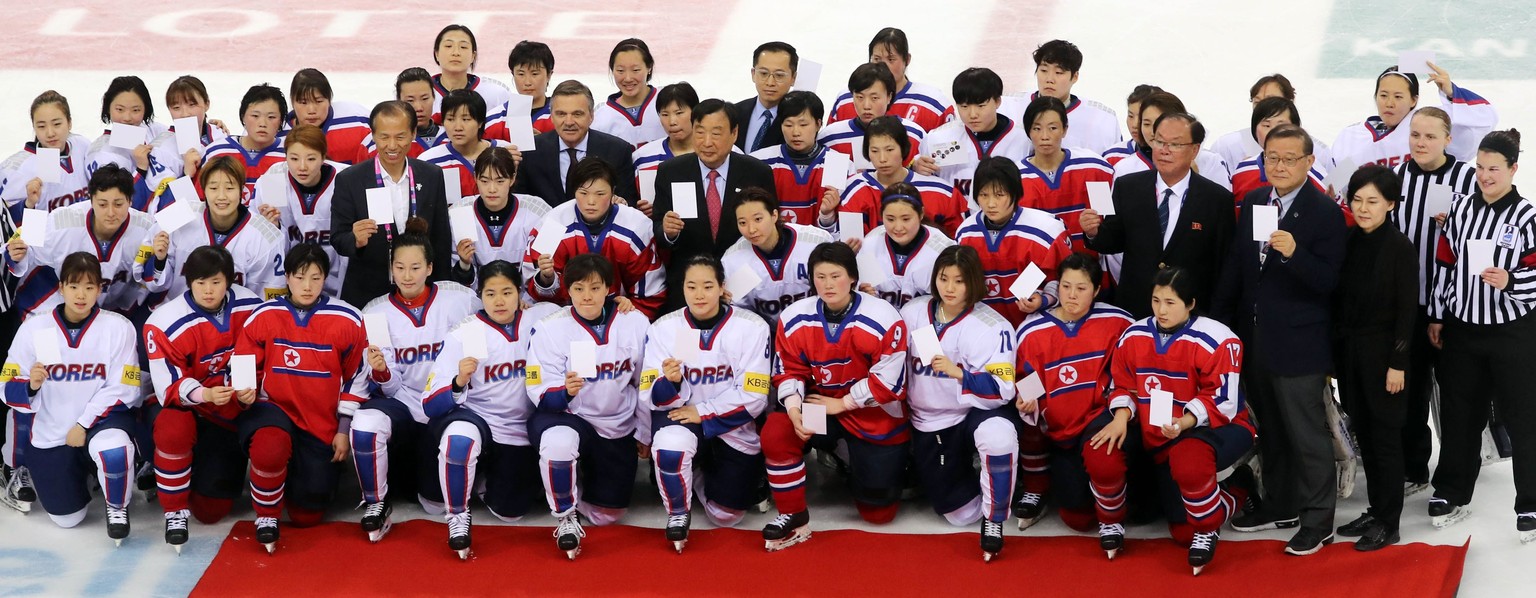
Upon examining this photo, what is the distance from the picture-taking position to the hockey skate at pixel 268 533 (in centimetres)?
663

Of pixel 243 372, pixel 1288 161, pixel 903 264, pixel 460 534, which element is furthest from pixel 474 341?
pixel 1288 161

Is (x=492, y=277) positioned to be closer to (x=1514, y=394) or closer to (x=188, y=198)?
(x=188, y=198)

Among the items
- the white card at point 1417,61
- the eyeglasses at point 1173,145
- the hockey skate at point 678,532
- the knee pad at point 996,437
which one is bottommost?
the hockey skate at point 678,532

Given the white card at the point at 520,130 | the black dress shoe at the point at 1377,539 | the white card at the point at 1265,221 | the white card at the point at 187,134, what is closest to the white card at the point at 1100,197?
the white card at the point at 1265,221

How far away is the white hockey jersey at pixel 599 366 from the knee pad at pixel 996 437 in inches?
52.6

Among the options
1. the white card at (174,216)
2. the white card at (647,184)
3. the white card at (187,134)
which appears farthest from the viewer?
the white card at (187,134)

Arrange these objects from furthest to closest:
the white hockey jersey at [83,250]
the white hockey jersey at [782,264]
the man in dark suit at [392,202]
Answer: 1. the man in dark suit at [392,202]
2. the white hockey jersey at [83,250]
3. the white hockey jersey at [782,264]

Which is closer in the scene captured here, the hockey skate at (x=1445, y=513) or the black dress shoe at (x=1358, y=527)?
the black dress shoe at (x=1358, y=527)

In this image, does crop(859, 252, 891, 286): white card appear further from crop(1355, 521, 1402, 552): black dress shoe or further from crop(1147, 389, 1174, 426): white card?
crop(1355, 521, 1402, 552): black dress shoe

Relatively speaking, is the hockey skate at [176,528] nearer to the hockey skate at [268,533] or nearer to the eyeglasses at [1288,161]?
the hockey skate at [268,533]

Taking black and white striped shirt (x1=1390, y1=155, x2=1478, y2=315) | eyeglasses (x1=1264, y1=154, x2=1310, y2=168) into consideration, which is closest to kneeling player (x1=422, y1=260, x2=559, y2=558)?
eyeglasses (x1=1264, y1=154, x2=1310, y2=168)

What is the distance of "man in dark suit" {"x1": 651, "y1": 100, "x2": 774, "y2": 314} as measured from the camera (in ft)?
24.0

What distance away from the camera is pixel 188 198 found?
7199 mm

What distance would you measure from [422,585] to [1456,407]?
3.87 meters
